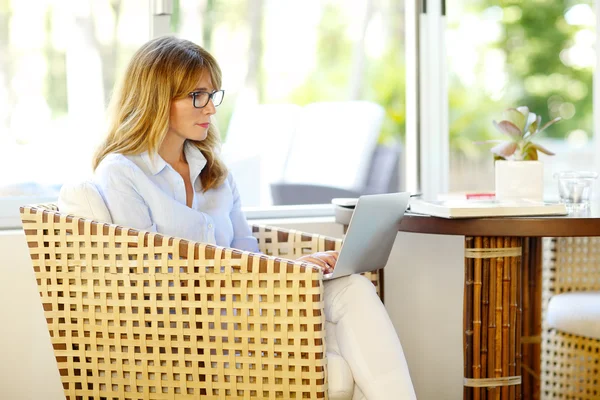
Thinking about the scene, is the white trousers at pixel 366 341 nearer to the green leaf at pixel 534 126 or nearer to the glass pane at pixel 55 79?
the green leaf at pixel 534 126

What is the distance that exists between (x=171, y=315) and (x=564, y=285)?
137cm

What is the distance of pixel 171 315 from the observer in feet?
5.59

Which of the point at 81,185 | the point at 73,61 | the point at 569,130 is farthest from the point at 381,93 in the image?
the point at 81,185

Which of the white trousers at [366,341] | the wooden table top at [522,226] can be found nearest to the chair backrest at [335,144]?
the wooden table top at [522,226]

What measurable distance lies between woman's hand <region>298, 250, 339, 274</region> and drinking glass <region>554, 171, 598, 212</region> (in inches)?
24.9

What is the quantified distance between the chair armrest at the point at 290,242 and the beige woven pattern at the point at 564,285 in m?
0.80

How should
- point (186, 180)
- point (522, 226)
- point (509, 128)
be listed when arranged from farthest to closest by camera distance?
point (509, 128), point (186, 180), point (522, 226)

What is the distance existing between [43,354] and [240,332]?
39.0 inches

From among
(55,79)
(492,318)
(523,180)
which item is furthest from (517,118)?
(55,79)

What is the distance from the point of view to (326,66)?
2.78 metres

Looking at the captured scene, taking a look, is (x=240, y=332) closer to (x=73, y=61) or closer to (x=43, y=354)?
(x=43, y=354)

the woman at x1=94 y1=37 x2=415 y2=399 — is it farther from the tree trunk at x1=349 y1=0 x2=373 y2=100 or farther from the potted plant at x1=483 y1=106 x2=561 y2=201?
the tree trunk at x1=349 y1=0 x2=373 y2=100

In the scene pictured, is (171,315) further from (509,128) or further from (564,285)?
(564,285)

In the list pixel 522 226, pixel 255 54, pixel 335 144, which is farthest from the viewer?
pixel 335 144
